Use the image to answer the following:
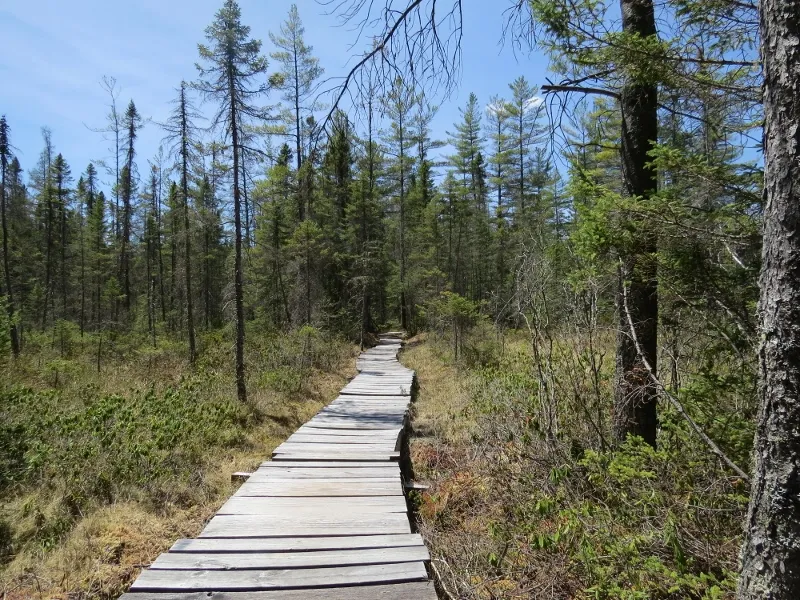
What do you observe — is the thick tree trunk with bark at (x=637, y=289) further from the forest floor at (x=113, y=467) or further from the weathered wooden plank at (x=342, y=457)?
the forest floor at (x=113, y=467)

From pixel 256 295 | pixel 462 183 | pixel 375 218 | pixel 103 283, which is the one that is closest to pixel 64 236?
pixel 103 283

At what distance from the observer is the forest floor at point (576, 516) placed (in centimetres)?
242

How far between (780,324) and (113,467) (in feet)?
19.8

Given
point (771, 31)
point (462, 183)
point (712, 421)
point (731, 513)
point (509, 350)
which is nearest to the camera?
point (771, 31)

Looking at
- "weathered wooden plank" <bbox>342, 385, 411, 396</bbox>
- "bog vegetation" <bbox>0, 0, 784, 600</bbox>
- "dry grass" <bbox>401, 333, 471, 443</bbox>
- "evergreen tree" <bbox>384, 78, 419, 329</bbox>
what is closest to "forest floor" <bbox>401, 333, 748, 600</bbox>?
"bog vegetation" <bbox>0, 0, 784, 600</bbox>

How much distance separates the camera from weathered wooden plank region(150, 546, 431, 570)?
2801 mm

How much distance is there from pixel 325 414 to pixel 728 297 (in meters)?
5.90

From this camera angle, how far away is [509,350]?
12891mm

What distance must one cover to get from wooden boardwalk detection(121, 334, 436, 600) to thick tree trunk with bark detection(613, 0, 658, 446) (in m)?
2.17

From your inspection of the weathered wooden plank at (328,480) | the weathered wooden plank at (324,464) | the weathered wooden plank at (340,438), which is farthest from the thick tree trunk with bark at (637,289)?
the weathered wooden plank at (340,438)

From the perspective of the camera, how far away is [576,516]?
2.93 m

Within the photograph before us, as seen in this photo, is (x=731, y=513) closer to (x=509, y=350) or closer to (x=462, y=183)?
(x=509, y=350)

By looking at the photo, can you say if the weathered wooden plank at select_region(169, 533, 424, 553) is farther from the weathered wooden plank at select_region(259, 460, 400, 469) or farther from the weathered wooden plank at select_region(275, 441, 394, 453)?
the weathered wooden plank at select_region(275, 441, 394, 453)

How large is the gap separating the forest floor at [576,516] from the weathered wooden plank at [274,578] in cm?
43
